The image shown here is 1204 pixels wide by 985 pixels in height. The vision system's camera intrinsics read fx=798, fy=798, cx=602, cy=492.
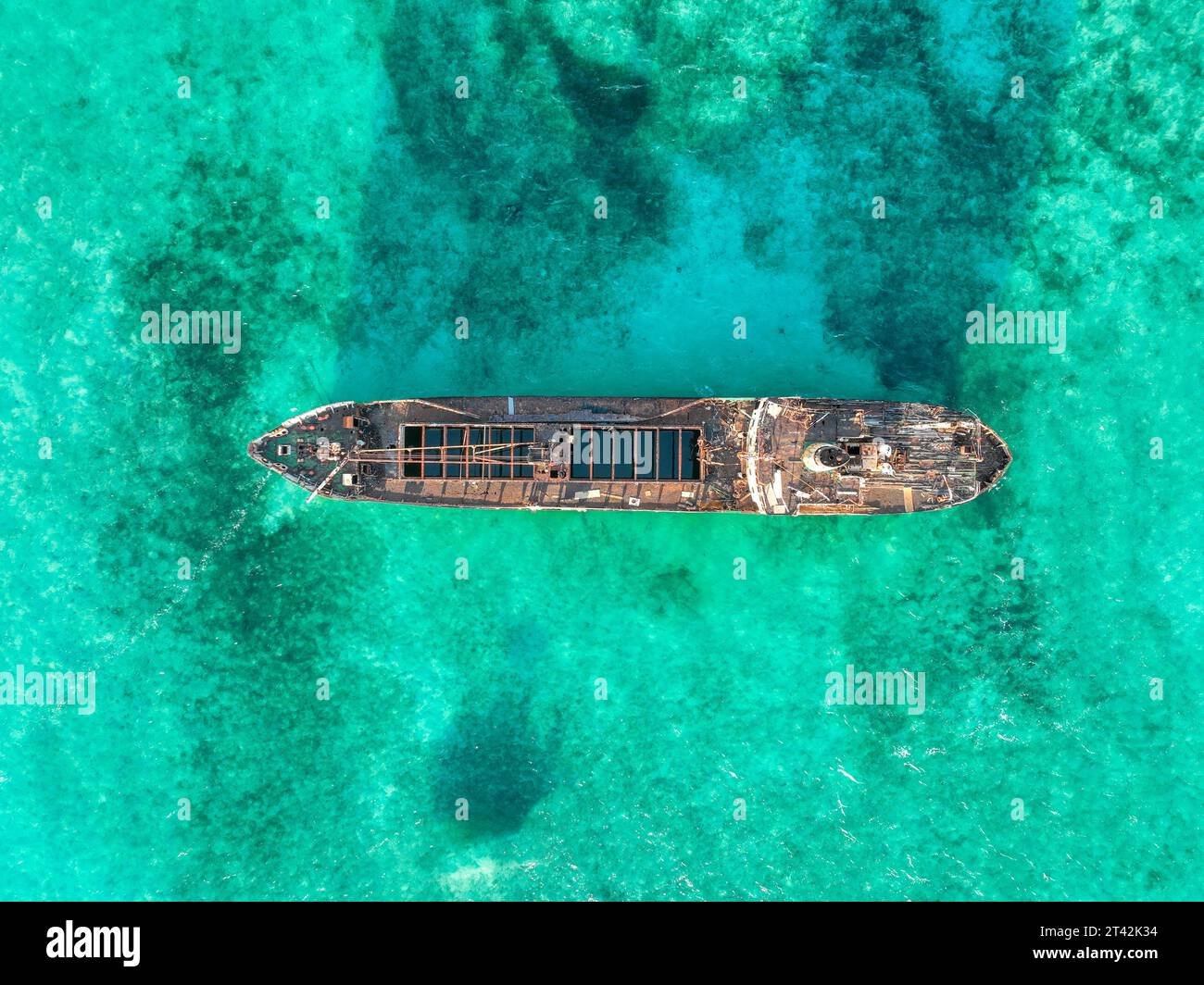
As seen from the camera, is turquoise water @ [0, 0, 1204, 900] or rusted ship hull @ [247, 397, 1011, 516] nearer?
rusted ship hull @ [247, 397, 1011, 516]

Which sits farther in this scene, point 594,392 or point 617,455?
point 594,392

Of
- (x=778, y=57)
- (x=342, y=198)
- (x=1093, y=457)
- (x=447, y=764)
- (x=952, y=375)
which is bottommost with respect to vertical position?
(x=447, y=764)
